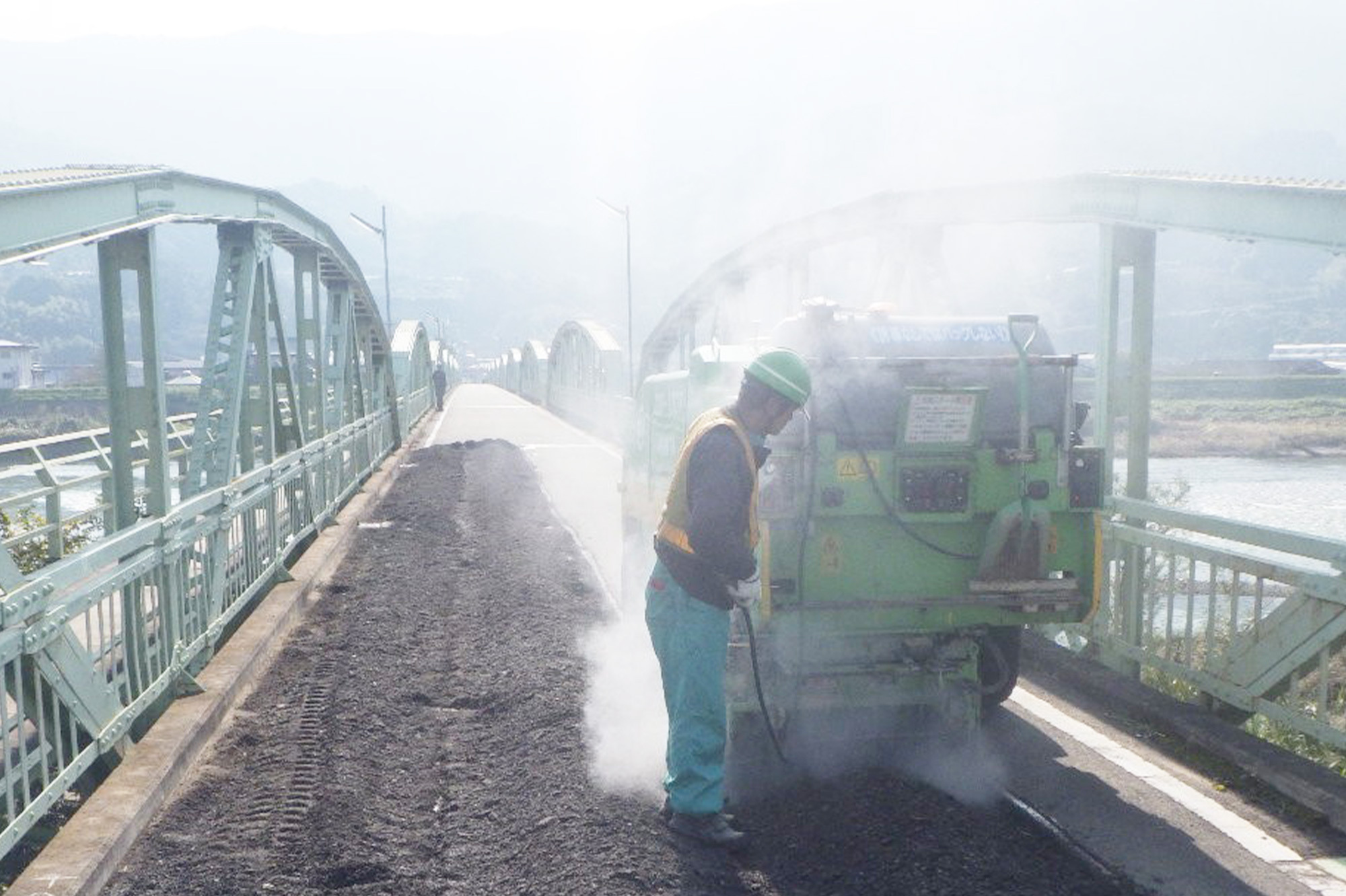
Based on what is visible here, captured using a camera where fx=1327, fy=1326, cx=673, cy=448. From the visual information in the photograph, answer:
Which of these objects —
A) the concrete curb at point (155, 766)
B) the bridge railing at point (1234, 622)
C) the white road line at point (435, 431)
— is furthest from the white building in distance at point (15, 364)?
the bridge railing at point (1234, 622)

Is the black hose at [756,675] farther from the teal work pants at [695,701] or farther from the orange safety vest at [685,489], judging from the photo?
the orange safety vest at [685,489]

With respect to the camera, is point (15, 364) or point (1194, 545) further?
point (15, 364)

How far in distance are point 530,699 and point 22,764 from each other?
10.3ft

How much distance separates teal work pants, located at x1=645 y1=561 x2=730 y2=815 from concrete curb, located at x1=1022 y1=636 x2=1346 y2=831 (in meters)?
2.54

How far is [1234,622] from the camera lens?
22.5 feet

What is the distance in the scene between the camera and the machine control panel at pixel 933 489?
609 centimetres

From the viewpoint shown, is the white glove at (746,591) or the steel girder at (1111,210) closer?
the white glove at (746,591)

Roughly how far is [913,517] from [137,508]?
439cm

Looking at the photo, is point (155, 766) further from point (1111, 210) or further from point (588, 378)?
point (588, 378)

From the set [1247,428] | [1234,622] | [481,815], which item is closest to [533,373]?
[1247,428]

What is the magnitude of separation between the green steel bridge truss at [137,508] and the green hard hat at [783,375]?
2.78m

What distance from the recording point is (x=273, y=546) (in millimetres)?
10430

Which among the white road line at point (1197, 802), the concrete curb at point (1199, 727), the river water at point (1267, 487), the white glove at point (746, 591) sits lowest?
the river water at point (1267, 487)

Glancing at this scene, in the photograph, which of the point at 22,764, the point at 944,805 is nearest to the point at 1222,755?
the point at 944,805
